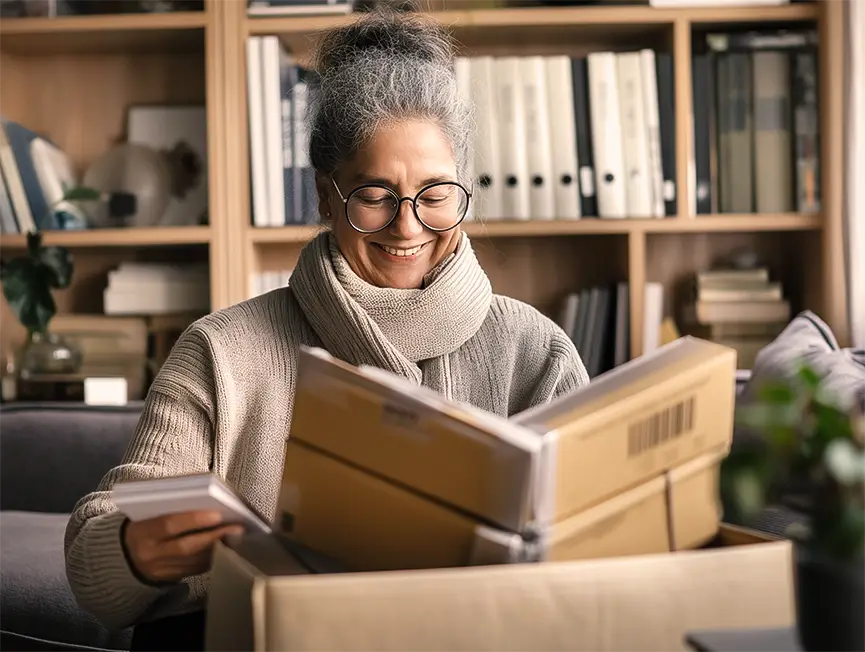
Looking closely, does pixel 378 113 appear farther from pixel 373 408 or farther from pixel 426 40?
pixel 373 408

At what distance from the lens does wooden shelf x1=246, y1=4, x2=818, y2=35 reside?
7.84 ft

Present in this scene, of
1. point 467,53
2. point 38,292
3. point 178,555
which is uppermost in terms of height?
point 467,53

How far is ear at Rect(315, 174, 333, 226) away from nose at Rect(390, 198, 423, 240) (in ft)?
0.45

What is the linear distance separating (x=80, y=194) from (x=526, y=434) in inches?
80.6

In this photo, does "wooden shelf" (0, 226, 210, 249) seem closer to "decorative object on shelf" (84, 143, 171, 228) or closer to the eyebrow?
"decorative object on shelf" (84, 143, 171, 228)

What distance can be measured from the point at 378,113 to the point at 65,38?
1496mm

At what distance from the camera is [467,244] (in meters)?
1.40

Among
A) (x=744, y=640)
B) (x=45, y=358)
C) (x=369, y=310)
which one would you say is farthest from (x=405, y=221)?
(x=45, y=358)

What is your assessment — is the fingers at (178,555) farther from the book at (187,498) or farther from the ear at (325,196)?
the ear at (325,196)

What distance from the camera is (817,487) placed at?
562 mm

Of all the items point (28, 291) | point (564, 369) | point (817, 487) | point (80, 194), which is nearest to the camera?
point (817, 487)

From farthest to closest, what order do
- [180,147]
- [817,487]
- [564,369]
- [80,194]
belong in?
[180,147], [80,194], [564,369], [817,487]

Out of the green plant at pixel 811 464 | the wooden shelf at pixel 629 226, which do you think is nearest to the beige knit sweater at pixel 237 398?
the green plant at pixel 811 464

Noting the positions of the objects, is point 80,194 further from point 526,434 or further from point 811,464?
point 811,464
